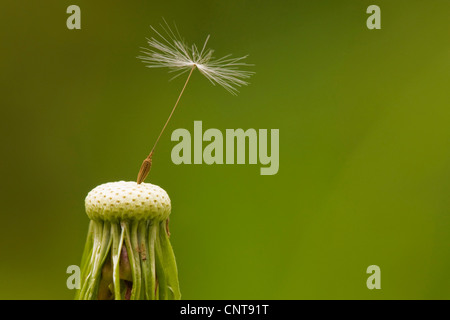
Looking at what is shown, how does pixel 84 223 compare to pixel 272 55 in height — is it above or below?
below

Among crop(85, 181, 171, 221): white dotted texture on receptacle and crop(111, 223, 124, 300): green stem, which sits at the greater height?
crop(85, 181, 171, 221): white dotted texture on receptacle

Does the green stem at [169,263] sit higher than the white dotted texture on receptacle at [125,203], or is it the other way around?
the white dotted texture on receptacle at [125,203]

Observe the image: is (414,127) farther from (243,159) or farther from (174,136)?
(174,136)

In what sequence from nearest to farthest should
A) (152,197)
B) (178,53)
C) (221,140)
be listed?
(152,197) → (178,53) → (221,140)

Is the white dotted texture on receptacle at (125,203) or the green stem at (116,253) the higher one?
the white dotted texture on receptacle at (125,203)
